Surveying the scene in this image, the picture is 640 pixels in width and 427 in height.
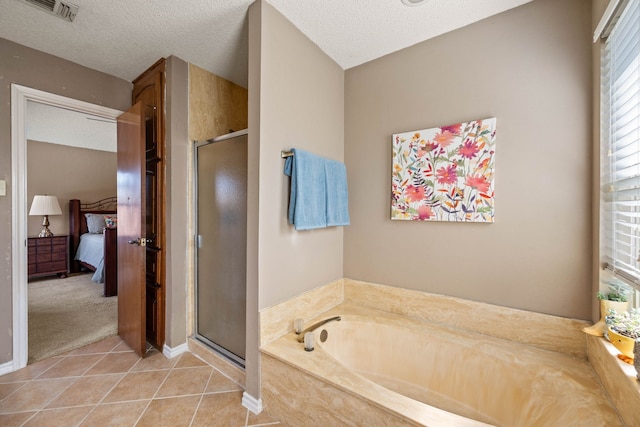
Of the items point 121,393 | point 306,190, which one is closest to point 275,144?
point 306,190

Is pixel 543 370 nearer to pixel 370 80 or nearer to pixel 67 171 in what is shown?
pixel 370 80

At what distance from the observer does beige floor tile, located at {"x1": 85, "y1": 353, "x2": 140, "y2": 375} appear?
1.99 meters

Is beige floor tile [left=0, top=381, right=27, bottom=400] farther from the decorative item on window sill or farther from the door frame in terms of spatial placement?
the decorative item on window sill

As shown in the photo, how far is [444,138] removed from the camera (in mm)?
1812

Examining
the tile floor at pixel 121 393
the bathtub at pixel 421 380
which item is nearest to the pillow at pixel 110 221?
the tile floor at pixel 121 393

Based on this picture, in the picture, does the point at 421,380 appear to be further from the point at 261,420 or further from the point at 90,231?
the point at 90,231

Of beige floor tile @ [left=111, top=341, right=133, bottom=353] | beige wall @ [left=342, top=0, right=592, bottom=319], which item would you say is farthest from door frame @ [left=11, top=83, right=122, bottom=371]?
beige wall @ [left=342, top=0, right=592, bottom=319]

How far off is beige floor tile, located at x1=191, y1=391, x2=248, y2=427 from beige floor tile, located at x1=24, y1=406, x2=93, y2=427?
65 centimetres

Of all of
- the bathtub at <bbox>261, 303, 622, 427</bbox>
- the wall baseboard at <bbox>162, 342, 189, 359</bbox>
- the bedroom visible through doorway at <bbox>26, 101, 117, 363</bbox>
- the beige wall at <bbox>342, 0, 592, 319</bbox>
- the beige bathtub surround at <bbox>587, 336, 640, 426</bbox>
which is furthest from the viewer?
the bedroom visible through doorway at <bbox>26, 101, 117, 363</bbox>

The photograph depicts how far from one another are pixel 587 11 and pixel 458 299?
1.72 meters

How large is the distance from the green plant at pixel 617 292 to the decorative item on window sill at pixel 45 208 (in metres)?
6.79

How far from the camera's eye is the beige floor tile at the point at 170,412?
1.51 meters

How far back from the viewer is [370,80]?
7.13ft

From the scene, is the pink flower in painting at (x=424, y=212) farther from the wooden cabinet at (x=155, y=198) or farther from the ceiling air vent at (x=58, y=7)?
the ceiling air vent at (x=58, y=7)
